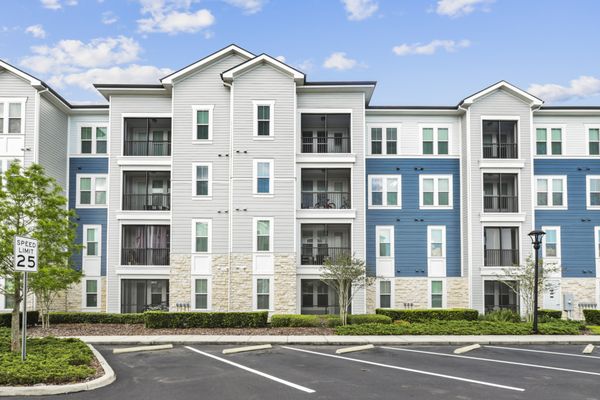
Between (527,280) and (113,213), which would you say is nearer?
(527,280)

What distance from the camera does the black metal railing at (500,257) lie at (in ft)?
100

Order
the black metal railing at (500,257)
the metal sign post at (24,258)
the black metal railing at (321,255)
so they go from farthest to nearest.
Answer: the black metal railing at (500,257) < the black metal railing at (321,255) < the metal sign post at (24,258)

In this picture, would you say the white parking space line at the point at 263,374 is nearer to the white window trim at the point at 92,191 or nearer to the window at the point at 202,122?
the window at the point at 202,122

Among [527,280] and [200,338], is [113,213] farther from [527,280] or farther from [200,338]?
[527,280]

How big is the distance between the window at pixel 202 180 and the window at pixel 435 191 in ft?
38.9

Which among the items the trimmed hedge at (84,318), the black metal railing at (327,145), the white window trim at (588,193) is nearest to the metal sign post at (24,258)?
the trimmed hedge at (84,318)

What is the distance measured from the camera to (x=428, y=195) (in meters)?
32.1

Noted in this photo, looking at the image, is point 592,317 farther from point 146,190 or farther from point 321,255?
point 146,190

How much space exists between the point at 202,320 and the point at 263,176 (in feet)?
26.9

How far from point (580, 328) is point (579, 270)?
7.57m

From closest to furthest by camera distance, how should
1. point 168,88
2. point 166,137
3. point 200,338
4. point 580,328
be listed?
point 200,338 → point 580,328 → point 168,88 → point 166,137

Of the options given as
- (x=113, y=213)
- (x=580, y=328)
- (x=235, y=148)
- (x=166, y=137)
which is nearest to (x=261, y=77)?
(x=235, y=148)

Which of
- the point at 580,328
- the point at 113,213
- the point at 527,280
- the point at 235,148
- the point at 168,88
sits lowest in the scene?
the point at 580,328

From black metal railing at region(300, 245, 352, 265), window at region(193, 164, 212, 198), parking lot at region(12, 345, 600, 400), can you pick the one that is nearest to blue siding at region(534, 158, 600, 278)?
→ black metal railing at region(300, 245, 352, 265)
